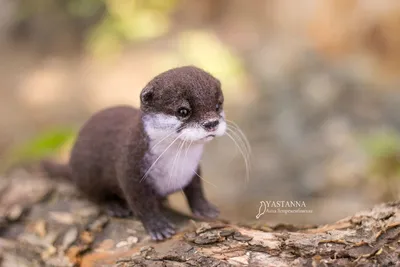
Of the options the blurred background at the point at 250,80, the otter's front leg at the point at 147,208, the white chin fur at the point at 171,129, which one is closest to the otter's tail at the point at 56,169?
the blurred background at the point at 250,80

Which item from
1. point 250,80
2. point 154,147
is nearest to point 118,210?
point 154,147

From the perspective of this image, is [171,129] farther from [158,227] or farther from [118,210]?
[118,210]

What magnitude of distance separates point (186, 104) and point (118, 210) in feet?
3.70

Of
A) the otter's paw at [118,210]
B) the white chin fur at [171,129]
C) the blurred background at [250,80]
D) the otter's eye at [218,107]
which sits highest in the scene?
the blurred background at [250,80]

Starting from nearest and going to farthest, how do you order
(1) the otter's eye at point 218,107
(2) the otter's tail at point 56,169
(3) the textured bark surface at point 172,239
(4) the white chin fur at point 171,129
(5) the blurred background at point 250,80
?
(3) the textured bark surface at point 172,239, (4) the white chin fur at point 171,129, (1) the otter's eye at point 218,107, (2) the otter's tail at point 56,169, (5) the blurred background at point 250,80

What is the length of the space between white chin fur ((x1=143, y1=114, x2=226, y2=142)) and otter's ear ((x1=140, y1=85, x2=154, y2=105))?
0.30 ft

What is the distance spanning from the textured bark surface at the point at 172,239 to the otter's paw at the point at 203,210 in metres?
0.09

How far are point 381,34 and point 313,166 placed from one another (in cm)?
305

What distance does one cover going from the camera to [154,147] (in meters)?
2.92

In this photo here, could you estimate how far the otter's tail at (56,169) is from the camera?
411 cm

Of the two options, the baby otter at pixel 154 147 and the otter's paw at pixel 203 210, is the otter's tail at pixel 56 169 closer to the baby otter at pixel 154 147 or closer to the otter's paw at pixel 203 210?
the baby otter at pixel 154 147

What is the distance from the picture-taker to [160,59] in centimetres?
875

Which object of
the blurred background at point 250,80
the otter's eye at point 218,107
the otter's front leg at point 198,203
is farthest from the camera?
the blurred background at point 250,80

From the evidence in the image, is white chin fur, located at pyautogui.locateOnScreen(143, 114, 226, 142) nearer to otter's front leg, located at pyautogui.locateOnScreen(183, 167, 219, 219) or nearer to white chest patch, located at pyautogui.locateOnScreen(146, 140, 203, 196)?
white chest patch, located at pyautogui.locateOnScreen(146, 140, 203, 196)
